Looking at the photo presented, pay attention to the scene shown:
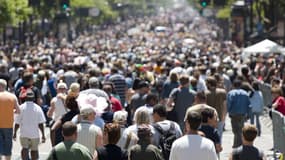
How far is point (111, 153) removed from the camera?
11.2 m

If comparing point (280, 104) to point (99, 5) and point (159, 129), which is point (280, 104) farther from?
point (99, 5)

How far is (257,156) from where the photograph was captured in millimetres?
11109

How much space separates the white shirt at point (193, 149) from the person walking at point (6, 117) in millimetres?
6233

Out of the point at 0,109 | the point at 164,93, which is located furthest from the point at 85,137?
the point at 164,93

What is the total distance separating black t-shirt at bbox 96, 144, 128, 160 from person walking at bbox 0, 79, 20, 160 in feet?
19.2

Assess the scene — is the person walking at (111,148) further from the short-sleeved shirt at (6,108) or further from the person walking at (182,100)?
the person walking at (182,100)

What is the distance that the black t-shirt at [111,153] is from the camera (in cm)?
1118

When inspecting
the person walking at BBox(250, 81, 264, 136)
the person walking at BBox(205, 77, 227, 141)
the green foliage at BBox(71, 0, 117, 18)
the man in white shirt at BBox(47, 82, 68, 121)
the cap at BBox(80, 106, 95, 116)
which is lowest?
the green foliage at BBox(71, 0, 117, 18)

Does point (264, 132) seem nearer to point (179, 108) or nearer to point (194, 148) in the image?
point (179, 108)

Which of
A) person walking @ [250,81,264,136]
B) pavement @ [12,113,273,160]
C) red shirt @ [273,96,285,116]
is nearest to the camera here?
red shirt @ [273,96,285,116]

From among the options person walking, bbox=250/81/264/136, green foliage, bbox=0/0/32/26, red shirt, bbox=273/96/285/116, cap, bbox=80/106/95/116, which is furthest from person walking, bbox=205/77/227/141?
green foliage, bbox=0/0/32/26

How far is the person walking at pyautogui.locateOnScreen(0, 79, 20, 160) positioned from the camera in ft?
55.5

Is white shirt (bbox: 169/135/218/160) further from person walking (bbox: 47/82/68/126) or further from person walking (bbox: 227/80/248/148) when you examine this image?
person walking (bbox: 227/80/248/148)

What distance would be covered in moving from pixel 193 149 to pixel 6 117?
6.52 m
